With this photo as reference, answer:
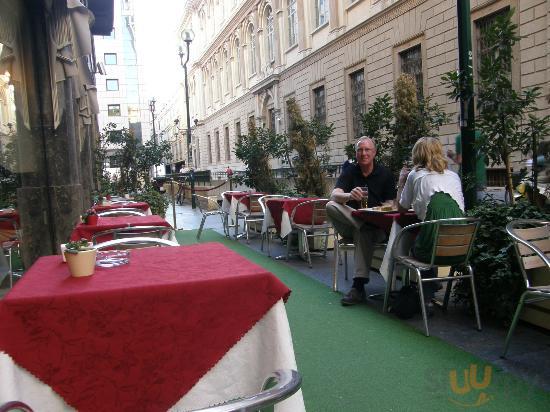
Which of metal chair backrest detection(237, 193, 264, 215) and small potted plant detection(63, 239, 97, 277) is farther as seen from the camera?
metal chair backrest detection(237, 193, 264, 215)

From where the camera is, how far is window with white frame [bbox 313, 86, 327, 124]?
2283 cm

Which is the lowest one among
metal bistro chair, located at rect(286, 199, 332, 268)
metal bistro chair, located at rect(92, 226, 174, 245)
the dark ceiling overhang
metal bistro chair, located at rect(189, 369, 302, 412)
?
metal bistro chair, located at rect(286, 199, 332, 268)

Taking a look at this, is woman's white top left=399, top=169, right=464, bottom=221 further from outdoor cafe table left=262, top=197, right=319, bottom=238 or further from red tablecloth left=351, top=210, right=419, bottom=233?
outdoor cafe table left=262, top=197, right=319, bottom=238

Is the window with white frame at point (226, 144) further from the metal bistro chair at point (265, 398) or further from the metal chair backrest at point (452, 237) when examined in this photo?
the metal bistro chair at point (265, 398)

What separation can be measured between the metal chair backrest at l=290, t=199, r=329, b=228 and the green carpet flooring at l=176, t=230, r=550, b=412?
2.69 metres

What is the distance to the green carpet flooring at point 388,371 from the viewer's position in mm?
2975

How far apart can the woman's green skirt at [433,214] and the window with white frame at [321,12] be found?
19128mm

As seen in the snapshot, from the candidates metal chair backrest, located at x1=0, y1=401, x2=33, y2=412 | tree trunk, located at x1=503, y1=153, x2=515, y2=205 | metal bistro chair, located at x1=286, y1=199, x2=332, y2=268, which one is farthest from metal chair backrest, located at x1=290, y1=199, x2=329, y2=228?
metal chair backrest, located at x1=0, y1=401, x2=33, y2=412

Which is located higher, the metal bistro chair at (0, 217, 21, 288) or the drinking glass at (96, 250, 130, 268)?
the drinking glass at (96, 250, 130, 268)

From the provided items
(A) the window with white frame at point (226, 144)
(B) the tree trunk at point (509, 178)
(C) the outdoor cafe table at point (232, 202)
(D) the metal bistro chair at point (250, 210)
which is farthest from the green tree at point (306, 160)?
(A) the window with white frame at point (226, 144)

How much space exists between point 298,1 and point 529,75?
49.8 ft

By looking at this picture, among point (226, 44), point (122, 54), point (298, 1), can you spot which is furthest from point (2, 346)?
point (122, 54)

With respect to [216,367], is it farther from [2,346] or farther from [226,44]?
[226,44]

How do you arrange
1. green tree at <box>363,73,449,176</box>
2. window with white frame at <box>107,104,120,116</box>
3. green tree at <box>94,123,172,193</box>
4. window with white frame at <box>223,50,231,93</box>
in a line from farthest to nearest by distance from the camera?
1. window with white frame at <box>107,104,120,116</box>
2. window with white frame at <box>223,50,231,93</box>
3. green tree at <box>94,123,172,193</box>
4. green tree at <box>363,73,449,176</box>
